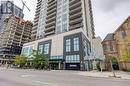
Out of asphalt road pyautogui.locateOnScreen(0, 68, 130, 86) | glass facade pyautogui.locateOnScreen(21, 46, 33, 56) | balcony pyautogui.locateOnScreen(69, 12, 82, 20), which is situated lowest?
asphalt road pyautogui.locateOnScreen(0, 68, 130, 86)

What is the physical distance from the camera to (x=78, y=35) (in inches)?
2028

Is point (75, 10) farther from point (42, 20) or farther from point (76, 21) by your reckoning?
point (42, 20)

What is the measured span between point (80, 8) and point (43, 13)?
32700 mm

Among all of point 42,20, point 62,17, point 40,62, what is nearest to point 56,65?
point 40,62

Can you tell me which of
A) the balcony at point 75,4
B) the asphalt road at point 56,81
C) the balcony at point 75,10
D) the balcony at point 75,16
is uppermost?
the balcony at point 75,4

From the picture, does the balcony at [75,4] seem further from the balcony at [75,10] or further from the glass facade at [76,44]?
the glass facade at [76,44]

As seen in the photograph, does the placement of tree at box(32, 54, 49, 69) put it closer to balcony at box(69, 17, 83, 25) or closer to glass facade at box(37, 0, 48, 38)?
balcony at box(69, 17, 83, 25)

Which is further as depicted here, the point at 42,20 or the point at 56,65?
the point at 42,20

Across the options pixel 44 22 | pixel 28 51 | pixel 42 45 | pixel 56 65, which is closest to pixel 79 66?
pixel 56 65

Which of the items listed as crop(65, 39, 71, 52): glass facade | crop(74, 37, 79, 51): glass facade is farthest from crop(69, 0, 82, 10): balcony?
crop(74, 37, 79, 51): glass facade

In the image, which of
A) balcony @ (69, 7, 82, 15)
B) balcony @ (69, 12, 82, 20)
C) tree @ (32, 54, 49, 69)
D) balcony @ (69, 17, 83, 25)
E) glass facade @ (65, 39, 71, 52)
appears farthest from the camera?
balcony @ (69, 7, 82, 15)

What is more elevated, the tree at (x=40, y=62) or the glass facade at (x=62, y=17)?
the glass facade at (x=62, y=17)

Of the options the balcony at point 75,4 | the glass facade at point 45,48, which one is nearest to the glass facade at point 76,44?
the glass facade at point 45,48

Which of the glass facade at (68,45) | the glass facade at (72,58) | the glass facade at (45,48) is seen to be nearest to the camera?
the glass facade at (72,58)
